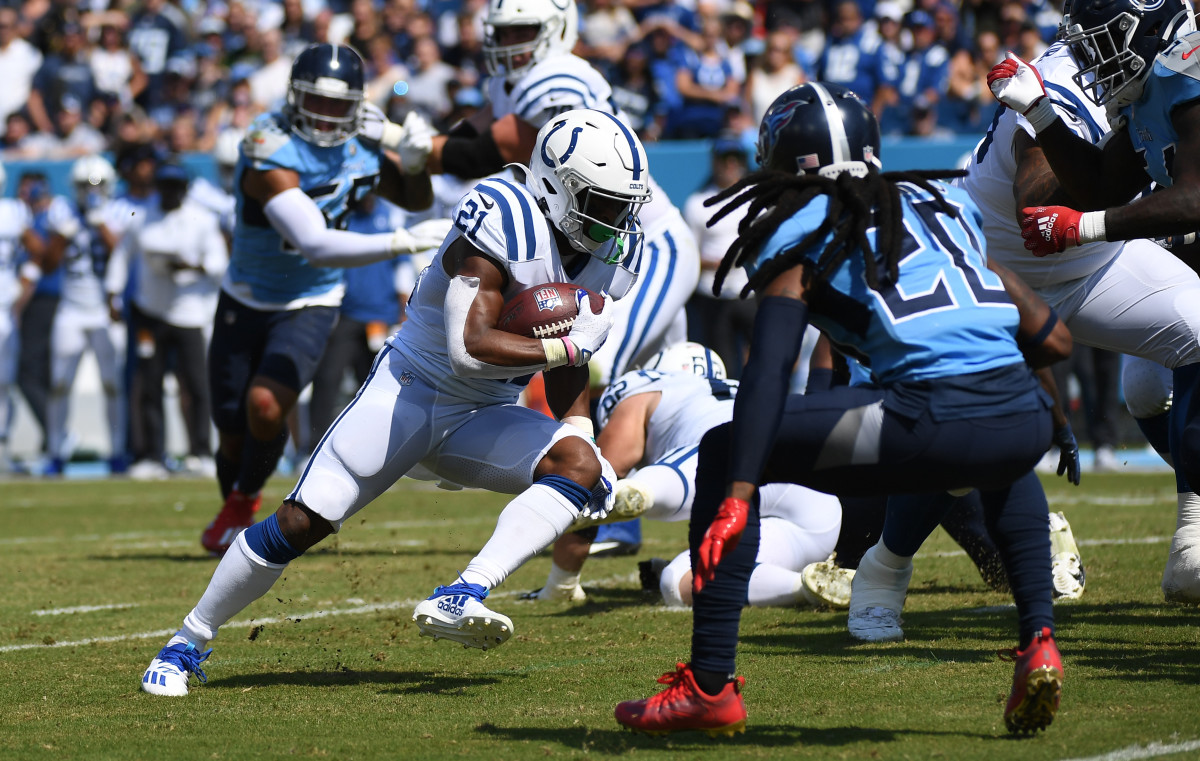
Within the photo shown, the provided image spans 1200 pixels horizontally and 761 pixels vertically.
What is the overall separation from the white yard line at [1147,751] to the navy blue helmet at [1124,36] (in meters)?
2.07

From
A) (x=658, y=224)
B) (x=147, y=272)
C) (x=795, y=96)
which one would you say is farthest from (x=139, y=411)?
(x=795, y=96)

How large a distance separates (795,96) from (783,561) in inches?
87.2

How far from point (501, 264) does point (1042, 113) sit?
5.61 ft

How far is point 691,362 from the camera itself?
591cm

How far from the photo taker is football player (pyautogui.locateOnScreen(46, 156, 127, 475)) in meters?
11.8

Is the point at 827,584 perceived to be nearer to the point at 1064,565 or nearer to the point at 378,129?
the point at 1064,565

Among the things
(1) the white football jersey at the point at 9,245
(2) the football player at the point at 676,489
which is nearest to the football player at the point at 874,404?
(2) the football player at the point at 676,489

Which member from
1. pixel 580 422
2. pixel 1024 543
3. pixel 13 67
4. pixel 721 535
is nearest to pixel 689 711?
pixel 721 535

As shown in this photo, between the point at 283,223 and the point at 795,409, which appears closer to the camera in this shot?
the point at 795,409

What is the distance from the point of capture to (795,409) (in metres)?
3.03

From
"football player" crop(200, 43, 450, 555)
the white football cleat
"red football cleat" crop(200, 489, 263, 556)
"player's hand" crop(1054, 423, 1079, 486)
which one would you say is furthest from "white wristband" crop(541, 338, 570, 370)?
"red football cleat" crop(200, 489, 263, 556)

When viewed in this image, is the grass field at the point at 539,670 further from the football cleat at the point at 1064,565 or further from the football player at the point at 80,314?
the football player at the point at 80,314

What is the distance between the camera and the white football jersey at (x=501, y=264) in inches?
151

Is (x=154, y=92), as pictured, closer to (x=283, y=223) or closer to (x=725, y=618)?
(x=283, y=223)
